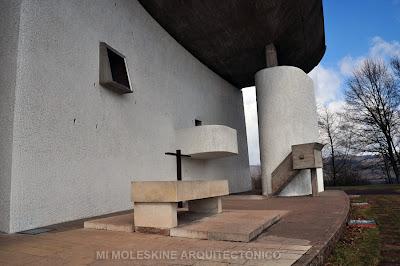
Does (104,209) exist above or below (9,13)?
below

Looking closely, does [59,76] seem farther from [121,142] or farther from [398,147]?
[398,147]

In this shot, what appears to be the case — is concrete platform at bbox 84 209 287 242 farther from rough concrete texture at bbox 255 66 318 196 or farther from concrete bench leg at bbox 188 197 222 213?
rough concrete texture at bbox 255 66 318 196

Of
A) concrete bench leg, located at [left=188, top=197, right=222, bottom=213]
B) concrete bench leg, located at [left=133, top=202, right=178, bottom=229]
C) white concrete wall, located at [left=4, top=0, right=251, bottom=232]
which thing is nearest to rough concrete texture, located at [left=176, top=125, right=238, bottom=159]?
white concrete wall, located at [left=4, top=0, right=251, bottom=232]

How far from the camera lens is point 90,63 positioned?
805 centimetres

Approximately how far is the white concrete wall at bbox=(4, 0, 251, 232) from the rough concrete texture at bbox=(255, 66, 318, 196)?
12.0ft

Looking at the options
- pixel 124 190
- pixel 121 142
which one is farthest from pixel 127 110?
pixel 124 190

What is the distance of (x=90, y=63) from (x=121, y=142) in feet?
7.76

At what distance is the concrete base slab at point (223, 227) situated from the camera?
4.08 metres

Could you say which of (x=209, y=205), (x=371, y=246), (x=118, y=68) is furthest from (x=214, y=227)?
(x=118, y=68)

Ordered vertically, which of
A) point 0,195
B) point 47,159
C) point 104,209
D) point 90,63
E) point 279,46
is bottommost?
point 104,209

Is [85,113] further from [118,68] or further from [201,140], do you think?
[201,140]

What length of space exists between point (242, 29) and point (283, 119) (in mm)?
4352

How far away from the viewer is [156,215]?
475cm

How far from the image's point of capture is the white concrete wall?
19.7 feet
